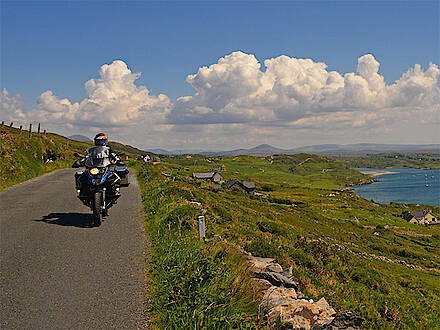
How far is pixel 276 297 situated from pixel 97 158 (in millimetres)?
8057

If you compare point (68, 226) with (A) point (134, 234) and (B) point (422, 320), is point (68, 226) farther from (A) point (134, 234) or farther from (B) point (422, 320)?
(B) point (422, 320)

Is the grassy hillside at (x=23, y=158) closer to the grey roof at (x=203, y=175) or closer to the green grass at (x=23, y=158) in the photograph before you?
A: the green grass at (x=23, y=158)

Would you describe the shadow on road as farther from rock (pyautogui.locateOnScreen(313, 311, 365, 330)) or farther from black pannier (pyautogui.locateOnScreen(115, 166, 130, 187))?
rock (pyautogui.locateOnScreen(313, 311, 365, 330))

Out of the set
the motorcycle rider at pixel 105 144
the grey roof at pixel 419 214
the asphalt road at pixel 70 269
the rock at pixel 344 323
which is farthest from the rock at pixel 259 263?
the grey roof at pixel 419 214

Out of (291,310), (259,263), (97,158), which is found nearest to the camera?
(291,310)

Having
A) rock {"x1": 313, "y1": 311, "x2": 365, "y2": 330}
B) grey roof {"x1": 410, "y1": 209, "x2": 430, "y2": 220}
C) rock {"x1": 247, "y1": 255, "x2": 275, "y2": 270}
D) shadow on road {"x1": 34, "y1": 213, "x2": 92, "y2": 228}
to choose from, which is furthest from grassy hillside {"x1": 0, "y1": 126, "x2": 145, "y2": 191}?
grey roof {"x1": 410, "y1": 209, "x2": 430, "y2": 220}

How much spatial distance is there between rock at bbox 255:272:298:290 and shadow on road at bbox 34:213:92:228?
6.58m

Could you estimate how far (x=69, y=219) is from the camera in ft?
40.7

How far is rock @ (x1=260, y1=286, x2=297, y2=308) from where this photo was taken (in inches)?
249

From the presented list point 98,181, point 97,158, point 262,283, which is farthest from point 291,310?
point 97,158

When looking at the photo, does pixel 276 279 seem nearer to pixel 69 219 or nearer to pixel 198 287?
pixel 198 287

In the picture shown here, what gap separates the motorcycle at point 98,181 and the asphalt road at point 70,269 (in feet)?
2.41

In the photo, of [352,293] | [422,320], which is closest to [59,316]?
[352,293]

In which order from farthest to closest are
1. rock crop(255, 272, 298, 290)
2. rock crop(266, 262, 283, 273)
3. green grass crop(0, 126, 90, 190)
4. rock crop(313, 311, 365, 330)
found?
1. green grass crop(0, 126, 90, 190)
2. rock crop(266, 262, 283, 273)
3. rock crop(255, 272, 298, 290)
4. rock crop(313, 311, 365, 330)
